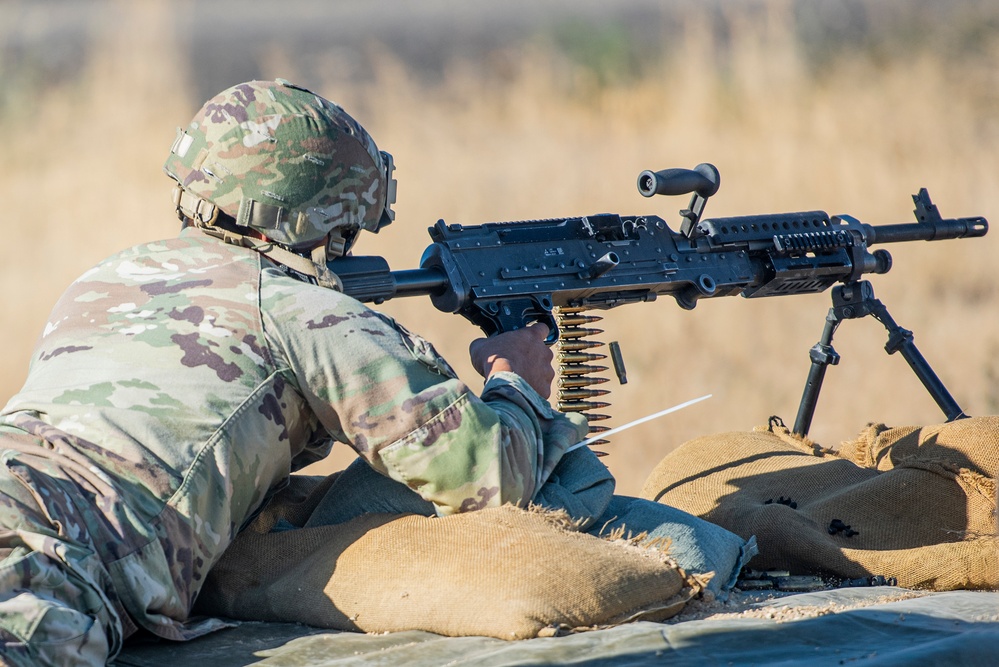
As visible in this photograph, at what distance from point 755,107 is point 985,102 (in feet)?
8.35

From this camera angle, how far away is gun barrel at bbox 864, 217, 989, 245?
557cm

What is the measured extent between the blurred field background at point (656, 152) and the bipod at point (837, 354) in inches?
129

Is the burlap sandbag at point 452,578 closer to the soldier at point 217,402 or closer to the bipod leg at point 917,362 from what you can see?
the soldier at point 217,402

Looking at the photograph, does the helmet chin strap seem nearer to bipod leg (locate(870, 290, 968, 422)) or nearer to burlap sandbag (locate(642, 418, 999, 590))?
burlap sandbag (locate(642, 418, 999, 590))

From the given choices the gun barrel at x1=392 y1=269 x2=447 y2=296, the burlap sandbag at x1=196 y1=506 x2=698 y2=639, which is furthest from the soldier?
the gun barrel at x1=392 y1=269 x2=447 y2=296

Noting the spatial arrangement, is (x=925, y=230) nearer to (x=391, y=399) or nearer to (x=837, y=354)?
(x=837, y=354)

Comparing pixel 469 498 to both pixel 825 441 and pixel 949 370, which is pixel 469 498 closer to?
pixel 825 441

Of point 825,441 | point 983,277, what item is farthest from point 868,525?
point 983,277

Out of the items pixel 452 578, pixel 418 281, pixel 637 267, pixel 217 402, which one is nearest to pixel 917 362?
pixel 637 267

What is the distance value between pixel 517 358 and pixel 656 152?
28.7ft

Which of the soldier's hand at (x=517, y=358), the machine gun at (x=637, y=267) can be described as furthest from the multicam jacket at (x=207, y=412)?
the machine gun at (x=637, y=267)

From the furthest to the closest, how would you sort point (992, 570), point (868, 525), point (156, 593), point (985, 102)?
1. point (985, 102)
2. point (868, 525)
3. point (992, 570)
4. point (156, 593)

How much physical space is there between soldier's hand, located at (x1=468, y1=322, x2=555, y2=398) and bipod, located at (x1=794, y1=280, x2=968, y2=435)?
1607mm

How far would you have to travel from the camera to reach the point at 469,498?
11.3ft
